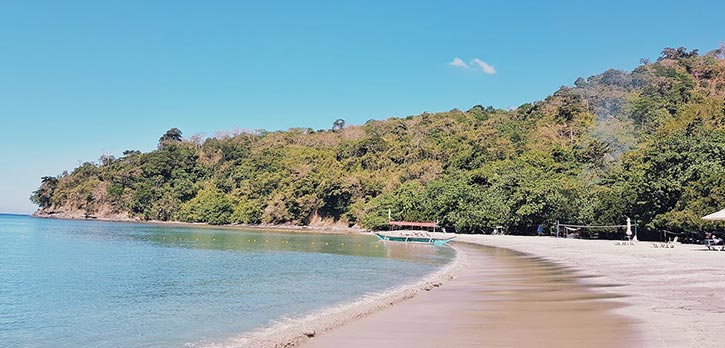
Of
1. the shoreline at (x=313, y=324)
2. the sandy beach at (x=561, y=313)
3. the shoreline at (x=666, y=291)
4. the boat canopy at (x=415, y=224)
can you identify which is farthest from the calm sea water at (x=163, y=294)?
the boat canopy at (x=415, y=224)

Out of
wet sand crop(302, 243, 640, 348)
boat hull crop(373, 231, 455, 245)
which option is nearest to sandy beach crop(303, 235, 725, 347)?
wet sand crop(302, 243, 640, 348)

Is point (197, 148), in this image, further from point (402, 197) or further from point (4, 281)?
point (4, 281)

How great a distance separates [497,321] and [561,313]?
1676 mm

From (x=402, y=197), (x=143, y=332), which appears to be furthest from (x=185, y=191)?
(x=143, y=332)

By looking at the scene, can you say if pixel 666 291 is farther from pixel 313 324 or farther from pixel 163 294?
pixel 163 294

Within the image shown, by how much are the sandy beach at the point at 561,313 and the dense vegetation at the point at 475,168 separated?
20.9 metres

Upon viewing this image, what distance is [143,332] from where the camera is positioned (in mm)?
11602

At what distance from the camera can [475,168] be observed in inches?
3361

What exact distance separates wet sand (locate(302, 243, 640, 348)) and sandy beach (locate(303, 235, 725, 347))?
17mm

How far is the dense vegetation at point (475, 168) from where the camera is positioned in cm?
4291

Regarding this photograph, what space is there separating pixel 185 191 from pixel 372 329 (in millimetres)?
118960

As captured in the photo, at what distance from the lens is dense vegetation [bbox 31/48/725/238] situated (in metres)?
42.9

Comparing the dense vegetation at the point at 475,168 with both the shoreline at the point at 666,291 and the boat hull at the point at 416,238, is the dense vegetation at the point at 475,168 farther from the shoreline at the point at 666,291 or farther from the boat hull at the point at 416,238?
the shoreline at the point at 666,291

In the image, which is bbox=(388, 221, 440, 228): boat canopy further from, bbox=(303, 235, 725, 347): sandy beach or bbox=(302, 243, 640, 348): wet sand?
bbox=(302, 243, 640, 348): wet sand
